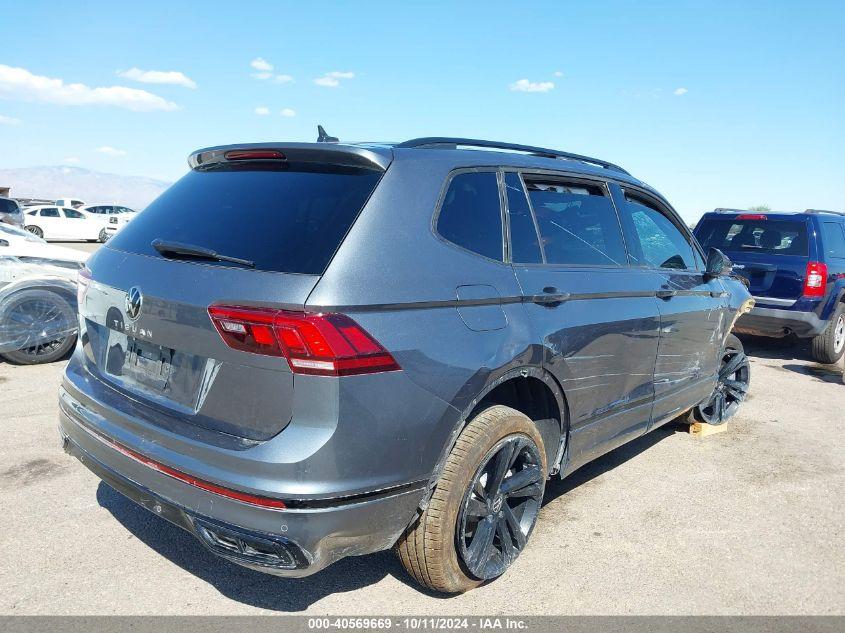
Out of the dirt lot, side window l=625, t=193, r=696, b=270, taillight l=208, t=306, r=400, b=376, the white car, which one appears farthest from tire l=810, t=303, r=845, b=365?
the white car

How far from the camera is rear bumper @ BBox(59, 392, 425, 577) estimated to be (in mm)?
2076

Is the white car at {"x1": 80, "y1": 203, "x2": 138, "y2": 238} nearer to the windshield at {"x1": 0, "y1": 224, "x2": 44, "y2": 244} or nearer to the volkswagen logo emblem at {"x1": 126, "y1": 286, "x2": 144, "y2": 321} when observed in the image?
the windshield at {"x1": 0, "y1": 224, "x2": 44, "y2": 244}

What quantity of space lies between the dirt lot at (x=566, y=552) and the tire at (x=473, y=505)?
0.17 meters

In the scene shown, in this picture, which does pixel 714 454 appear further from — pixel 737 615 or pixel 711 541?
pixel 737 615

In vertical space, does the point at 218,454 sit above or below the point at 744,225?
below

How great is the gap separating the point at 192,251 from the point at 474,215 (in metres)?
1.12

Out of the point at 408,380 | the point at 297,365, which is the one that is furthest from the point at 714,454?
the point at 297,365

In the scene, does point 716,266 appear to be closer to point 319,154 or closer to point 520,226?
point 520,226

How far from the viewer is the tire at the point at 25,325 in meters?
5.88

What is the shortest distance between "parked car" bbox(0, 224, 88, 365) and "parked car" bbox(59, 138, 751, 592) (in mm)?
3666

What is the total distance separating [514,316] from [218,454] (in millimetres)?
1250

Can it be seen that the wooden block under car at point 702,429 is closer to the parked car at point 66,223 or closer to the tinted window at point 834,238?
the tinted window at point 834,238

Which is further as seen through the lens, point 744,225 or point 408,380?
point 744,225

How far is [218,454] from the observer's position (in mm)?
2139
